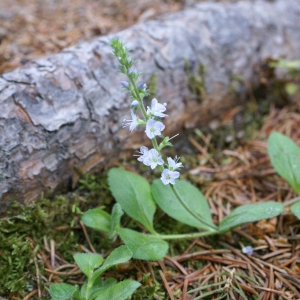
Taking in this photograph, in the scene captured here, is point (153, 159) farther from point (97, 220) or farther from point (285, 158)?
point (285, 158)

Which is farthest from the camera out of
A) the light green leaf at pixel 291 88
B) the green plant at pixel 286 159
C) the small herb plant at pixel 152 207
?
the light green leaf at pixel 291 88

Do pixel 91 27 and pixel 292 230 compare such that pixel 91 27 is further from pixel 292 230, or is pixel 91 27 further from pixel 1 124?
pixel 292 230

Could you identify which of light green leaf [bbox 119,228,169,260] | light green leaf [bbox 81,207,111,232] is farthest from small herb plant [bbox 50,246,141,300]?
light green leaf [bbox 81,207,111,232]

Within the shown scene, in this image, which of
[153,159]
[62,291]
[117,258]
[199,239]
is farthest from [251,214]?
[62,291]

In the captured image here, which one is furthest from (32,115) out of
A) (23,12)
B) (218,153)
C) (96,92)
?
(23,12)

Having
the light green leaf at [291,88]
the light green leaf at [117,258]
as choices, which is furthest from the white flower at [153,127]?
the light green leaf at [291,88]

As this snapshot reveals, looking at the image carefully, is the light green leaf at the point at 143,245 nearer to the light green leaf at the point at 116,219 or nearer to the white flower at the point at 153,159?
the light green leaf at the point at 116,219
